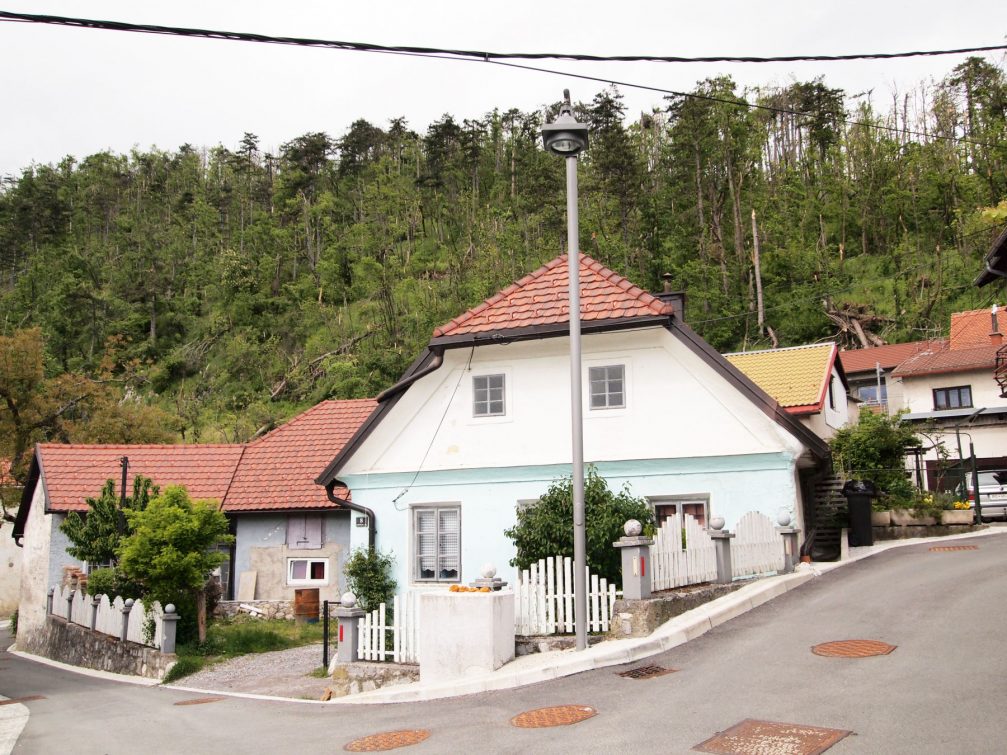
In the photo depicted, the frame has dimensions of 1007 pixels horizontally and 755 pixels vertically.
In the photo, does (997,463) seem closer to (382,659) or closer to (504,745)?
(382,659)

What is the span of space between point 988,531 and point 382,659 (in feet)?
52.0

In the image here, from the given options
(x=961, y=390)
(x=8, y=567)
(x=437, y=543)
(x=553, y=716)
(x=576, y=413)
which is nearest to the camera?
(x=553, y=716)

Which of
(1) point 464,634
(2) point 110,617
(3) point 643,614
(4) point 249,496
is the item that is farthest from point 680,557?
(2) point 110,617

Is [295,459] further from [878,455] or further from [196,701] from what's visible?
[878,455]

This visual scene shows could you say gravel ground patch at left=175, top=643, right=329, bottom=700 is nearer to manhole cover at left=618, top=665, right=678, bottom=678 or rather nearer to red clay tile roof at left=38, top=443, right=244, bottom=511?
manhole cover at left=618, top=665, right=678, bottom=678

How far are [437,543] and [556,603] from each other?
5.71 metres

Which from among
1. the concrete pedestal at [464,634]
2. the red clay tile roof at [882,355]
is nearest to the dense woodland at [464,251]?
the red clay tile roof at [882,355]

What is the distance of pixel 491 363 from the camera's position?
57.3 ft

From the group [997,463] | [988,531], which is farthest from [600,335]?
[997,463]

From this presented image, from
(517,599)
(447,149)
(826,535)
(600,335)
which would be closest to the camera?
(517,599)

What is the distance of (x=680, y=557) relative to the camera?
497 inches

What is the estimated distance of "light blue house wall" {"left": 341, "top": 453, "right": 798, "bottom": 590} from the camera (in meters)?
15.5

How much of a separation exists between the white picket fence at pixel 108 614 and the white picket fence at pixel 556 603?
886 centimetres

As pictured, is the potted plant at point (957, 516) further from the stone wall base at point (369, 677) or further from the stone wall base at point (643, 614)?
the stone wall base at point (369, 677)
